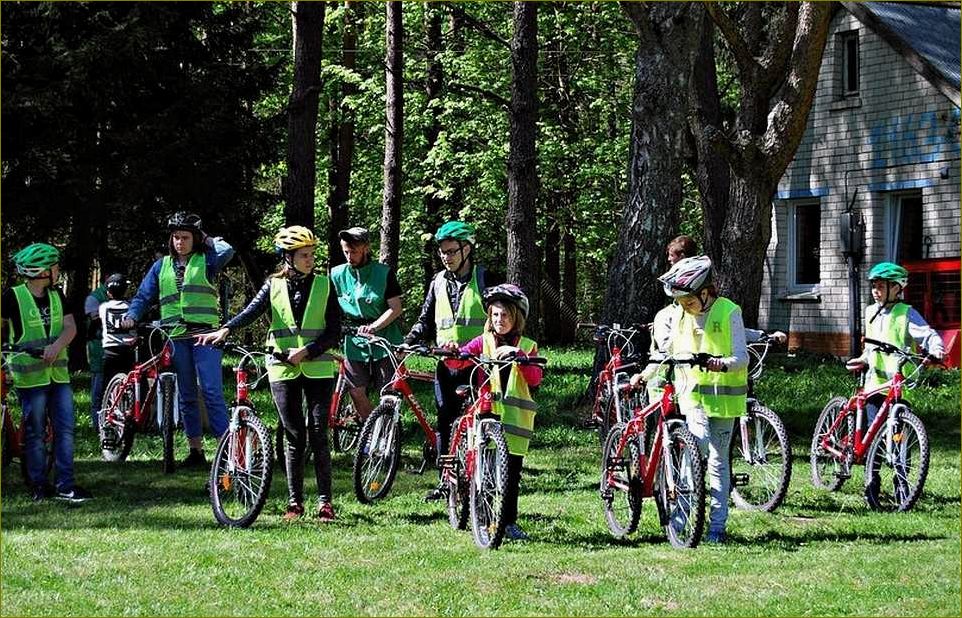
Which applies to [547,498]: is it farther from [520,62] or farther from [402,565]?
[520,62]

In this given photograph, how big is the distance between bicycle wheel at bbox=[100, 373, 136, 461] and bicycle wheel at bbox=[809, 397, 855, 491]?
645 cm

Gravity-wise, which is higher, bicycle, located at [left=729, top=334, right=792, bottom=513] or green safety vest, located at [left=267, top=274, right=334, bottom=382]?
green safety vest, located at [left=267, top=274, right=334, bottom=382]

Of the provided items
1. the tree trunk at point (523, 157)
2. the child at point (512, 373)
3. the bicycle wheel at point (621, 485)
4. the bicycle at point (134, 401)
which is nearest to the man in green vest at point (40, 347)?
the bicycle at point (134, 401)

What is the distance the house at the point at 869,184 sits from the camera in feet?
90.4

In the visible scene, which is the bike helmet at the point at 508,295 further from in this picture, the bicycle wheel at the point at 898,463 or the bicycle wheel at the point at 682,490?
the bicycle wheel at the point at 898,463

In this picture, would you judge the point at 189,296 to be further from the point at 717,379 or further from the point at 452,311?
the point at 717,379

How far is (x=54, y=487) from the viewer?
1229 cm

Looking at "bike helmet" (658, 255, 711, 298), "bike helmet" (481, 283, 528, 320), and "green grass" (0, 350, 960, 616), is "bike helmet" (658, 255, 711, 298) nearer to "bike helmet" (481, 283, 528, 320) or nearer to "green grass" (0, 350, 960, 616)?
"bike helmet" (481, 283, 528, 320)

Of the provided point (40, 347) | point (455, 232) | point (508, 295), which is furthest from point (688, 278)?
point (40, 347)

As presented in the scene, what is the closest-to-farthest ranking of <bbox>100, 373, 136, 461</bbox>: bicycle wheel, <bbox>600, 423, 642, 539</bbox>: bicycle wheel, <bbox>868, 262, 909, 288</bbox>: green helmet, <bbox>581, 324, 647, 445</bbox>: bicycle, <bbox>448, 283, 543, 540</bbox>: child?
<bbox>448, 283, 543, 540</bbox>: child → <bbox>600, 423, 642, 539</bbox>: bicycle wheel → <bbox>868, 262, 909, 288</bbox>: green helmet → <bbox>581, 324, 647, 445</bbox>: bicycle → <bbox>100, 373, 136, 461</bbox>: bicycle wheel

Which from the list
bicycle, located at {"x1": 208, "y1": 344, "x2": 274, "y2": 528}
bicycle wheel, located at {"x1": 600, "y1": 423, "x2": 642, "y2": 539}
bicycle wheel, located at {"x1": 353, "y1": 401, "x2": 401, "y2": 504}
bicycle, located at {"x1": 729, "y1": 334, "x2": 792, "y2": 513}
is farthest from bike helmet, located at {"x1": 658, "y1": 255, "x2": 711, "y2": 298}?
bicycle, located at {"x1": 208, "y1": 344, "x2": 274, "y2": 528}

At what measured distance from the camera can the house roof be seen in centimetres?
2734

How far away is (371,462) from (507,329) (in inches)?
89.3

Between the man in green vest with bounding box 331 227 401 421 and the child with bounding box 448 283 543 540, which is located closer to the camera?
the child with bounding box 448 283 543 540
